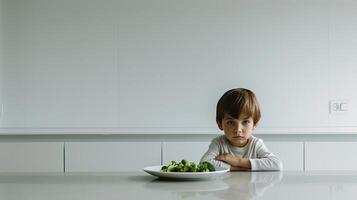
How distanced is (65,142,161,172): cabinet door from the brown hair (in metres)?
0.87

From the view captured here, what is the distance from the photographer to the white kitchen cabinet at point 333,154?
9.04 feet

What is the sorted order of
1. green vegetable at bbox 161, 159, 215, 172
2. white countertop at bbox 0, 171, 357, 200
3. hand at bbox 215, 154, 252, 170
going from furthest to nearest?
hand at bbox 215, 154, 252, 170 < green vegetable at bbox 161, 159, 215, 172 < white countertop at bbox 0, 171, 357, 200

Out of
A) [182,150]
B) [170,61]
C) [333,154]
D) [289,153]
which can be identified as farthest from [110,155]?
[333,154]

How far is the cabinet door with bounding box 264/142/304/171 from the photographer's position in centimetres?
274

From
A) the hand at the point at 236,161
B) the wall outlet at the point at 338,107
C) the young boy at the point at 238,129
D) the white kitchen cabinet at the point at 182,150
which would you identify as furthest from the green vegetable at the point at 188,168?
the wall outlet at the point at 338,107

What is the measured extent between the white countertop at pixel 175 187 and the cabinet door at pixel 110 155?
48.3 inches

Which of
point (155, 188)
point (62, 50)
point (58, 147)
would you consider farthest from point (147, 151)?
point (155, 188)

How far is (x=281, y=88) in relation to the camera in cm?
308

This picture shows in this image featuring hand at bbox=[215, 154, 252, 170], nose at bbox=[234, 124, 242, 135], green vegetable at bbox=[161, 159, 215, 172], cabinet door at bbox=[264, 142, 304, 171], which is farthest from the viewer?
cabinet door at bbox=[264, 142, 304, 171]

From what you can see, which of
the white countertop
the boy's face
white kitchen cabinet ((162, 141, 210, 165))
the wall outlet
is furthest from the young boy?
the wall outlet

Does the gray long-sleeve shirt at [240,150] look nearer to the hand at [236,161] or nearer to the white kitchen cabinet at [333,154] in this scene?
the hand at [236,161]

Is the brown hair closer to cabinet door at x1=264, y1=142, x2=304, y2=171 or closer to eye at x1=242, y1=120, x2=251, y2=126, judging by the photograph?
eye at x1=242, y1=120, x2=251, y2=126

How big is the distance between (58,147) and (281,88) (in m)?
1.30

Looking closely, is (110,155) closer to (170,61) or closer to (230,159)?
(170,61)
